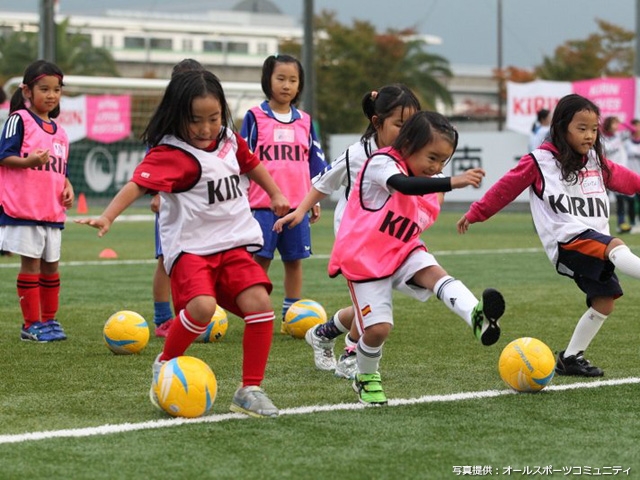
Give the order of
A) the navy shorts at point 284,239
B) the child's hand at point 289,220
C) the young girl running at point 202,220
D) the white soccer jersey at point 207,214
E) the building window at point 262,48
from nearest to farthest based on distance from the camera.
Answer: the young girl running at point 202,220 → the white soccer jersey at point 207,214 → the child's hand at point 289,220 → the navy shorts at point 284,239 → the building window at point 262,48

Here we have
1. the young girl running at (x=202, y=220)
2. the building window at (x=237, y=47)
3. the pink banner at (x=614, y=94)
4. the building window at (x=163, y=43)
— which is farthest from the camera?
the building window at (x=237, y=47)

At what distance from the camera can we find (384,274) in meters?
5.75

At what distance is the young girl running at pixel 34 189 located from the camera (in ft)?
26.9

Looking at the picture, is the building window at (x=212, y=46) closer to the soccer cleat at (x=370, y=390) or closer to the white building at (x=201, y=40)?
the white building at (x=201, y=40)

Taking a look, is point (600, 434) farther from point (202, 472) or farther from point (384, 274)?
point (202, 472)

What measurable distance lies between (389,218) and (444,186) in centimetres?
52

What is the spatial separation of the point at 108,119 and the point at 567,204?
83.9 ft

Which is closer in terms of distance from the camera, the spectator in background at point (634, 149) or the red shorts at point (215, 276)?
the red shorts at point (215, 276)

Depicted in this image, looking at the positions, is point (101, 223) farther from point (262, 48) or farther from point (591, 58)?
point (262, 48)

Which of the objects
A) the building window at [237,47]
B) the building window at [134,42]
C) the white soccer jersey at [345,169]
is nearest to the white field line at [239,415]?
the white soccer jersey at [345,169]

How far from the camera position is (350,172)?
21.3 ft

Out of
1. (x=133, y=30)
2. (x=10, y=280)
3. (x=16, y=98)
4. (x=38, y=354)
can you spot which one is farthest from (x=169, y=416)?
(x=133, y=30)

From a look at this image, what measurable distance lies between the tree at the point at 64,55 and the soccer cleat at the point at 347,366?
1953 inches

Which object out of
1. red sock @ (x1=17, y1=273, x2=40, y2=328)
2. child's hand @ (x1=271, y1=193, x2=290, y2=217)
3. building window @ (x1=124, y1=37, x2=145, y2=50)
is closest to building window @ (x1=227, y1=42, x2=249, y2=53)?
building window @ (x1=124, y1=37, x2=145, y2=50)
